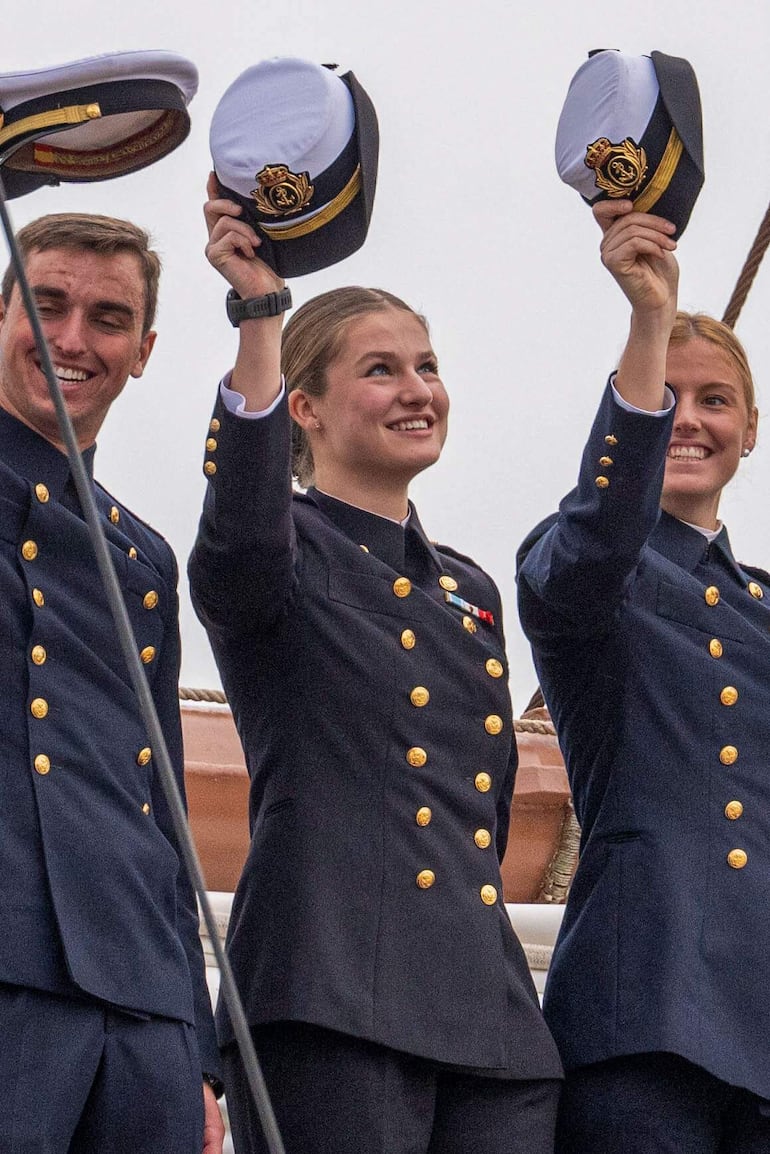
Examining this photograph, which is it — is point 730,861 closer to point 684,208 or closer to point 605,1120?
point 605,1120

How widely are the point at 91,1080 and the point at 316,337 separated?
37.9 inches

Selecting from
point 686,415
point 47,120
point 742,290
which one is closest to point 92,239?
point 47,120

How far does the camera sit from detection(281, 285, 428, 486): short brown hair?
2.47m

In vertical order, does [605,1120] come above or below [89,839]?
below

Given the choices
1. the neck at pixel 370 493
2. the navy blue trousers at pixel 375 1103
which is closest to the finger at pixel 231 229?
the neck at pixel 370 493

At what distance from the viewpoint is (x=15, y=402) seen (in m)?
2.15

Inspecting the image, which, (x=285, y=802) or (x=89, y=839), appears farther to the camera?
A: (x=285, y=802)

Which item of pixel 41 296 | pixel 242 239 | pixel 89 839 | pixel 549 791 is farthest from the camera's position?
pixel 549 791

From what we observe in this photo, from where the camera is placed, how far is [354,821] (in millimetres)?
2111

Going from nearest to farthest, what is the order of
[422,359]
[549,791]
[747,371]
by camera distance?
[422,359] < [747,371] < [549,791]

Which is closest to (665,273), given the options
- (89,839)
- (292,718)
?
(292,718)

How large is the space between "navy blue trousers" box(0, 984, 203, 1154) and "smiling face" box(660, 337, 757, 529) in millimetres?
961

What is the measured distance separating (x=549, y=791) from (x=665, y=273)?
1259mm

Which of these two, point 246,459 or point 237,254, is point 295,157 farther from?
point 246,459
